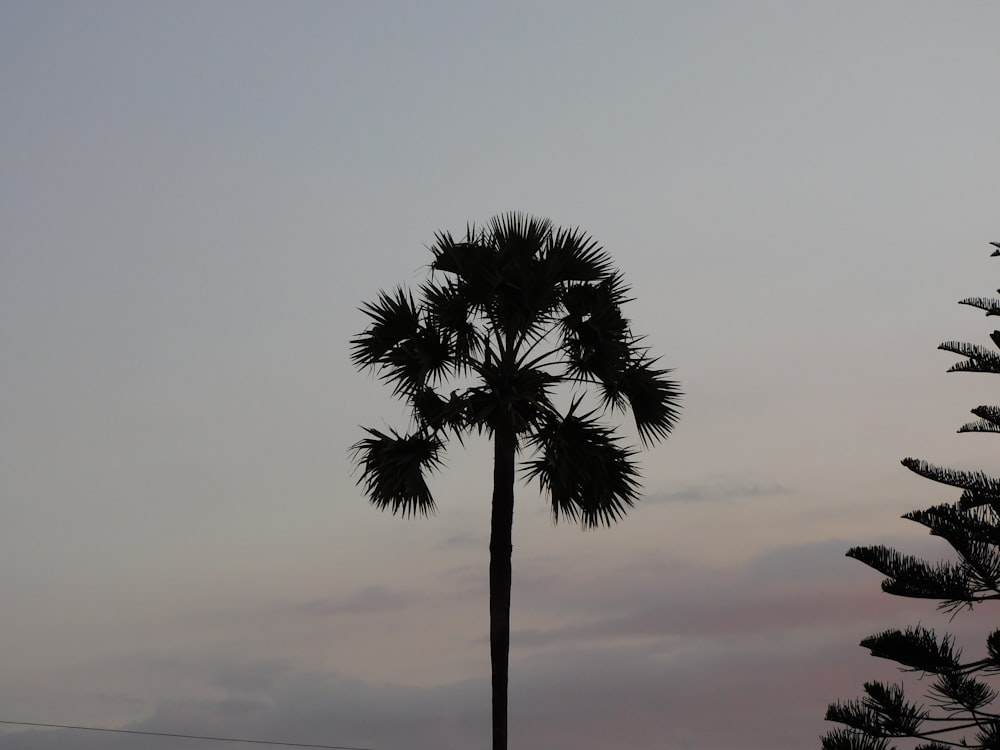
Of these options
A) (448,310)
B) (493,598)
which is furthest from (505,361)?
(493,598)

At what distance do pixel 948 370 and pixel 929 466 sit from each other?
129cm

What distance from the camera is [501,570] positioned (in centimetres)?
2042

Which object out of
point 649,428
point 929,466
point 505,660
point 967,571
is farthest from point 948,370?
point 505,660

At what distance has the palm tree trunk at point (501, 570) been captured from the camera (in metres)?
19.7

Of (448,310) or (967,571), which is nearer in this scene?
(967,571)

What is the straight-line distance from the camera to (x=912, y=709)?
59.0 ft

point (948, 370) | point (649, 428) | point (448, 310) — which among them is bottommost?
point (948, 370)

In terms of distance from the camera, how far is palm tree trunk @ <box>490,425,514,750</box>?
19719 mm

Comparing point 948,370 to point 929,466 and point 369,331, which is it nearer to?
point 929,466

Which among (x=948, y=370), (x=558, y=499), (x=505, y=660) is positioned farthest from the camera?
(x=558, y=499)

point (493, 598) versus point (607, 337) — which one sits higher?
point (607, 337)

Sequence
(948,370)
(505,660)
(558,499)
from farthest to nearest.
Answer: (558,499) → (505,660) → (948,370)

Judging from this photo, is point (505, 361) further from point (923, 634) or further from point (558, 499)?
point (923, 634)

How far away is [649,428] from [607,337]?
159 centimetres
